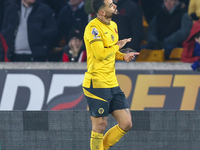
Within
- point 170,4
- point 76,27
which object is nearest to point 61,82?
point 76,27

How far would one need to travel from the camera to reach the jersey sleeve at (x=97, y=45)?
403cm

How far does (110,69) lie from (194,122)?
141 centimetres

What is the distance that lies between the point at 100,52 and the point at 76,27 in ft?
10.3

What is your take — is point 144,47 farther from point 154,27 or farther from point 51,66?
point 51,66

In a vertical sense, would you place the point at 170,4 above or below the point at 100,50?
below

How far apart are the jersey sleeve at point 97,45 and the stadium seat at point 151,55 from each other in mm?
2837

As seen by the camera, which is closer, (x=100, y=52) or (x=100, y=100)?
(x=100, y=52)

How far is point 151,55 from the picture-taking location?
6.90 meters

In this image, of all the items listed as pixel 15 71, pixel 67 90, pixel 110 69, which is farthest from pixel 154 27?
pixel 110 69

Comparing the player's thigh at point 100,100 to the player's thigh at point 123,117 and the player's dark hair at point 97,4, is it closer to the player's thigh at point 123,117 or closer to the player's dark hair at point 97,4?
the player's thigh at point 123,117

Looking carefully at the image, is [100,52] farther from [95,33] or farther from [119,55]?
[119,55]

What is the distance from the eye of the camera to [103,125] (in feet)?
13.9

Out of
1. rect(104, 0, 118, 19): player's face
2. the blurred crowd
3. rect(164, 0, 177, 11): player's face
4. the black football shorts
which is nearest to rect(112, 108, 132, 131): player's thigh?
the black football shorts

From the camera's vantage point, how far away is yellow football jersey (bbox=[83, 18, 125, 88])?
4043 mm
